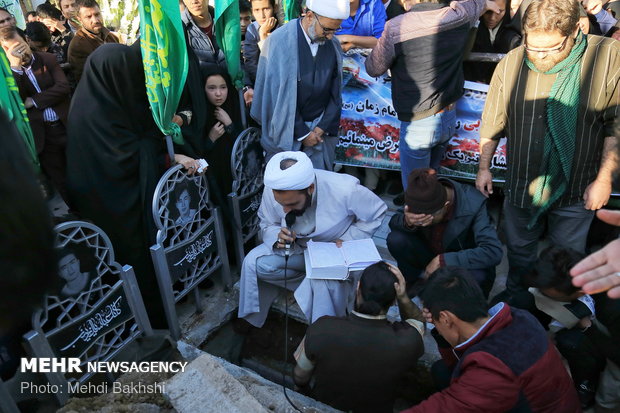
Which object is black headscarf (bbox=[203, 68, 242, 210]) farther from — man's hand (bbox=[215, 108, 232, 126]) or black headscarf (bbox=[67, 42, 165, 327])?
black headscarf (bbox=[67, 42, 165, 327])

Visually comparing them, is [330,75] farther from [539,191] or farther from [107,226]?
[107,226]

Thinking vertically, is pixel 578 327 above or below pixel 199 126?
below

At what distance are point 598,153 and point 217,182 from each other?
111 inches

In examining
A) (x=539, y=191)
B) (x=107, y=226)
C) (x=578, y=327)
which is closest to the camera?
(x=578, y=327)

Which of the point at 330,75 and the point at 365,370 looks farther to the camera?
the point at 330,75

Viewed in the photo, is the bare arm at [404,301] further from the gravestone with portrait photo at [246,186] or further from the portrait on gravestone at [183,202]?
the gravestone with portrait photo at [246,186]

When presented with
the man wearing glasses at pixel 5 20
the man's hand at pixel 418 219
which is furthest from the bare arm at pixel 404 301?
the man wearing glasses at pixel 5 20

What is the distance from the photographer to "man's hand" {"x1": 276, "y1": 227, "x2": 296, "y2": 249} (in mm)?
3051

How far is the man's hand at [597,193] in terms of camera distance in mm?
2678

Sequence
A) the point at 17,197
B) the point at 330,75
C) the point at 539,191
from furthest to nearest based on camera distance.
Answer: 1. the point at 330,75
2. the point at 539,191
3. the point at 17,197

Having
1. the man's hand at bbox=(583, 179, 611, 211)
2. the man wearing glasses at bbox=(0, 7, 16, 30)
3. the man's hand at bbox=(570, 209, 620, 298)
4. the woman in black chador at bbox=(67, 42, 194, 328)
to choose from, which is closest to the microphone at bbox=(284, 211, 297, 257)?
the woman in black chador at bbox=(67, 42, 194, 328)

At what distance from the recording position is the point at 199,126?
138 inches

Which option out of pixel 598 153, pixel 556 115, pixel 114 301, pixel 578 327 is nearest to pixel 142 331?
pixel 114 301

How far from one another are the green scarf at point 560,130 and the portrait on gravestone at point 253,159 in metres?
2.20
